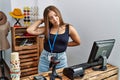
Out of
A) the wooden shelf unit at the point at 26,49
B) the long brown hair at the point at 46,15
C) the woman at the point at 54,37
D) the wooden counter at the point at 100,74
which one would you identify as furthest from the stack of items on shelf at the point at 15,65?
the wooden shelf unit at the point at 26,49

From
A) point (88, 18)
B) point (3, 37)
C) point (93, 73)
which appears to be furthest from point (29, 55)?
point (93, 73)

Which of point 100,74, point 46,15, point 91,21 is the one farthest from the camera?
point 91,21

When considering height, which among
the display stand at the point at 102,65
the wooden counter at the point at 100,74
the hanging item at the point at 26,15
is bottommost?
the wooden counter at the point at 100,74

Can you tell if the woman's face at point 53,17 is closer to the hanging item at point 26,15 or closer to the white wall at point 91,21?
the white wall at point 91,21

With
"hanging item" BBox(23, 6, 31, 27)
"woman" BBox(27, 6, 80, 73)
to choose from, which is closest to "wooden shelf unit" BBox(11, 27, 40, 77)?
"hanging item" BBox(23, 6, 31, 27)

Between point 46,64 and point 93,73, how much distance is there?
570 mm

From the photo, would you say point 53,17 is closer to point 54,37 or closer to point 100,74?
point 54,37

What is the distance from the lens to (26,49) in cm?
303

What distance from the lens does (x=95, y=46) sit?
1.79m

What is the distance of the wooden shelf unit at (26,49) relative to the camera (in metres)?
2.96

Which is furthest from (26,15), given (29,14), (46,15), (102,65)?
(102,65)

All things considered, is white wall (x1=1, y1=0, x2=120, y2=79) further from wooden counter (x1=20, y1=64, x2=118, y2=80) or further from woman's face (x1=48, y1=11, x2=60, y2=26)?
woman's face (x1=48, y1=11, x2=60, y2=26)

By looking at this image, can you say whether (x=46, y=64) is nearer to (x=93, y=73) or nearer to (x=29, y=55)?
(x=93, y=73)

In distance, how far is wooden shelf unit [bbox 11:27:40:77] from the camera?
2965 mm
